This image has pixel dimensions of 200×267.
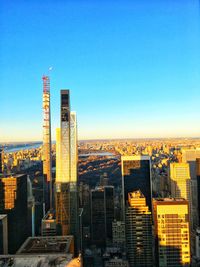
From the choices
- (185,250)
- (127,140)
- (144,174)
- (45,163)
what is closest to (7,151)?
(127,140)

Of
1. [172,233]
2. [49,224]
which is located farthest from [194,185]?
[49,224]

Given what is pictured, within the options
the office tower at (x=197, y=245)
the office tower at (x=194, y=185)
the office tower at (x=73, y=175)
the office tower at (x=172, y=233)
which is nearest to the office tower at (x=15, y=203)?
the office tower at (x=73, y=175)

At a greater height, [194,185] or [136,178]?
[136,178]

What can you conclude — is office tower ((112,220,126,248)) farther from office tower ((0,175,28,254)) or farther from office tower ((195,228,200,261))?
office tower ((0,175,28,254))

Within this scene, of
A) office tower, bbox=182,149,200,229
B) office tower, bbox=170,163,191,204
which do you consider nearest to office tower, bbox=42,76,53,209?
office tower, bbox=182,149,200,229

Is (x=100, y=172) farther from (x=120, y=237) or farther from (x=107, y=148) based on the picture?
(x=120, y=237)

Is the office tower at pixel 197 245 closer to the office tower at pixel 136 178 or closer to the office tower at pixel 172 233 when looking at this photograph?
the office tower at pixel 172 233

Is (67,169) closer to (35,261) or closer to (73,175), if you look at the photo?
(73,175)
